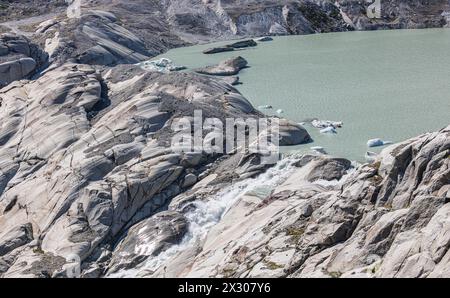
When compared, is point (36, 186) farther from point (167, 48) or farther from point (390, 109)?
point (167, 48)

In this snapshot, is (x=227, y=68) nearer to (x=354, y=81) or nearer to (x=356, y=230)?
(x=354, y=81)

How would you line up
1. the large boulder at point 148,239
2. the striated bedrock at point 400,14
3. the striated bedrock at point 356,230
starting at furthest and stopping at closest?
the striated bedrock at point 400,14 → the large boulder at point 148,239 → the striated bedrock at point 356,230

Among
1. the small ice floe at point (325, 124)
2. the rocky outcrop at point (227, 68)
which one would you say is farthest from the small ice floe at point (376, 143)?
the rocky outcrop at point (227, 68)

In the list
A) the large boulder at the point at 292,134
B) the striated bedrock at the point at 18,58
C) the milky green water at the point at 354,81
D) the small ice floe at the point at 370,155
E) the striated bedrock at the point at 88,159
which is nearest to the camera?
the striated bedrock at the point at 88,159

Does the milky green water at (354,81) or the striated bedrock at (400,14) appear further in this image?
the striated bedrock at (400,14)

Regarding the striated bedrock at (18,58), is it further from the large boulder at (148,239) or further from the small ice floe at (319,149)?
the small ice floe at (319,149)

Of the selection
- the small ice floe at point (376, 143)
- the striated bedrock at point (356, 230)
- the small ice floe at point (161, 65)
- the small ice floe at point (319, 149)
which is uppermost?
the striated bedrock at point (356, 230)

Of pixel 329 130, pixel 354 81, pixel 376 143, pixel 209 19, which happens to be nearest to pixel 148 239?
pixel 376 143
